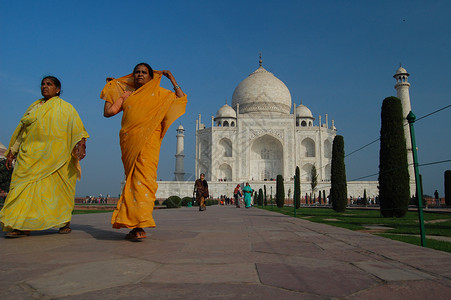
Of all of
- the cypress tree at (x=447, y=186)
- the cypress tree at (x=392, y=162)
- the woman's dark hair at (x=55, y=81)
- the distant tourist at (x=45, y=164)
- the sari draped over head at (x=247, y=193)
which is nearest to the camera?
the distant tourist at (x=45, y=164)

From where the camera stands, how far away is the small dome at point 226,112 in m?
33.6

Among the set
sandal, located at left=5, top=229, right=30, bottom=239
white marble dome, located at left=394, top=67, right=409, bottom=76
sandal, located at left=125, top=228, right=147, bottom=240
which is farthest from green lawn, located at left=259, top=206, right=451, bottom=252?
white marble dome, located at left=394, top=67, right=409, bottom=76

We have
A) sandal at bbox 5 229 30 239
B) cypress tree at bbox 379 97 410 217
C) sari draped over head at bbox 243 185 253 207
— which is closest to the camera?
sandal at bbox 5 229 30 239

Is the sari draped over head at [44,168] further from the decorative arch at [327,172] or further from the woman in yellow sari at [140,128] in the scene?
the decorative arch at [327,172]

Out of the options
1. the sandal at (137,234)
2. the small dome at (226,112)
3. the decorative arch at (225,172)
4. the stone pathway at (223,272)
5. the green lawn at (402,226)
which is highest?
the small dome at (226,112)

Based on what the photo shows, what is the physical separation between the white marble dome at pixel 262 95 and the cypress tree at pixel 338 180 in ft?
69.0

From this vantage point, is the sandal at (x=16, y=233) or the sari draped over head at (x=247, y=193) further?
the sari draped over head at (x=247, y=193)

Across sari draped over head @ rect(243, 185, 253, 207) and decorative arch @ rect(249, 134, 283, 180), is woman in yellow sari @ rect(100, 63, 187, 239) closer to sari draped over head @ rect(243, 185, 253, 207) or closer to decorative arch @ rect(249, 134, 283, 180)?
sari draped over head @ rect(243, 185, 253, 207)

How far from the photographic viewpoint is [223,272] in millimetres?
1370

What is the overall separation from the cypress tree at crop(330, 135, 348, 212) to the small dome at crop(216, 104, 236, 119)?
21583 millimetres

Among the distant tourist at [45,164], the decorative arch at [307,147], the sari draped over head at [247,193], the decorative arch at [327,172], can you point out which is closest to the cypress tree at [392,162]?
the sari draped over head at [247,193]

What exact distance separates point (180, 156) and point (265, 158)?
8.48 meters

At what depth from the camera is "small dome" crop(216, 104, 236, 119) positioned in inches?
1324

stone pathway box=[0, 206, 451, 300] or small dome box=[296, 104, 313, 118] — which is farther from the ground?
small dome box=[296, 104, 313, 118]
